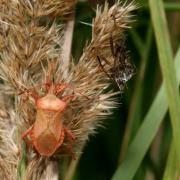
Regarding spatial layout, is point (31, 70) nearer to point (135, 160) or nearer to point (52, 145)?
point (52, 145)

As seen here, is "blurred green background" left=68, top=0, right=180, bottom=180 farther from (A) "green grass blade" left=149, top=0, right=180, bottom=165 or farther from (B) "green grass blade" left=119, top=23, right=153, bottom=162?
A: (A) "green grass blade" left=149, top=0, right=180, bottom=165

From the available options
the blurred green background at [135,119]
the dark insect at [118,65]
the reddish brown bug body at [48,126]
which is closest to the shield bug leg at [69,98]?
the reddish brown bug body at [48,126]

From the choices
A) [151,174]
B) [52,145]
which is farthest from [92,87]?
[151,174]

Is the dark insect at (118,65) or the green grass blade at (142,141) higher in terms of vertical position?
the dark insect at (118,65)

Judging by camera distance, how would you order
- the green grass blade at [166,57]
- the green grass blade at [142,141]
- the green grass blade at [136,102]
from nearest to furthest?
the green grass blade at [166,57], the green grass blade at [142,141], the green grass blade at [136,102]

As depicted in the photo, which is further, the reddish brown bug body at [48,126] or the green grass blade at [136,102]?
the green grass blade at [136,102]

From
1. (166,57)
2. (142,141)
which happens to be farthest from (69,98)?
(166,57)

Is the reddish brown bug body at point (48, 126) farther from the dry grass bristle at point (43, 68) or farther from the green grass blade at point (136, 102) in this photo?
the green grass blade at point (136, 102)

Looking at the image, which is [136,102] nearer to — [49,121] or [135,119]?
[135,119]
